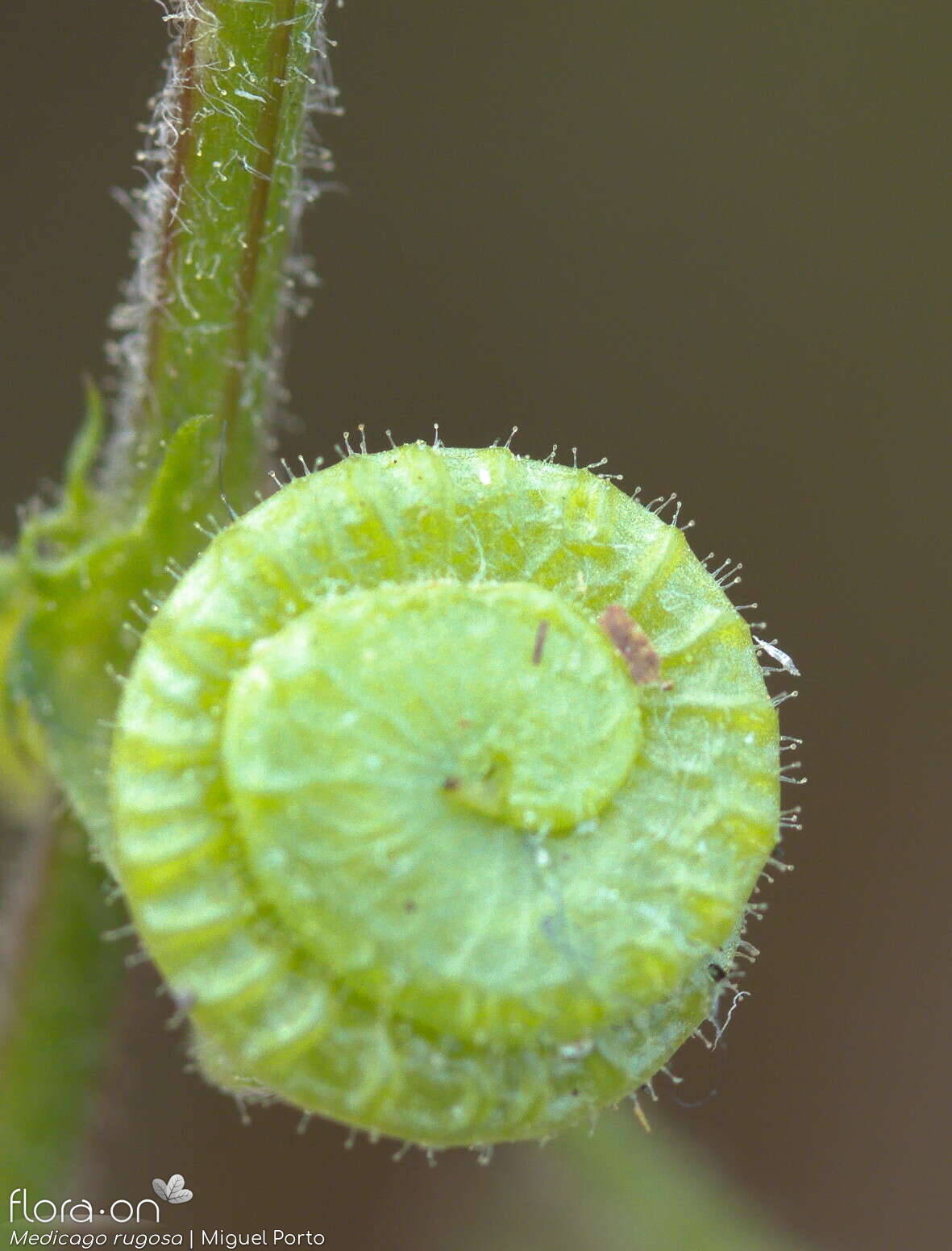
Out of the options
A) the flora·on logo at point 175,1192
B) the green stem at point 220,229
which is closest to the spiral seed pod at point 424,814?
the green stem at point 220,229

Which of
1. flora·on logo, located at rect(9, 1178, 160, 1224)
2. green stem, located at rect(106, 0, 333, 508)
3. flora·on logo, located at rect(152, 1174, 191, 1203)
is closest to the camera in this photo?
green stem, located at rect(106, 0, 333, 508)

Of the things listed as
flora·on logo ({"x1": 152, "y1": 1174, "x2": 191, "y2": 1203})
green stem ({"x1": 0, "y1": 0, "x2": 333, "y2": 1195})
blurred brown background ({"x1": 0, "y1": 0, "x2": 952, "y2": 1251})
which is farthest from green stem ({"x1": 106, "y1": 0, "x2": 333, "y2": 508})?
blurred brown background ({"x1": 0, "y1": 0, "x2": 952, "y2": 1251})

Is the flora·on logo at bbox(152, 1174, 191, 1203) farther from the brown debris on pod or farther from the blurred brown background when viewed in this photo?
the blurred brown background

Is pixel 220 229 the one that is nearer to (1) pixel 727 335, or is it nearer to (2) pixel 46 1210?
(2) pixel 46 1210

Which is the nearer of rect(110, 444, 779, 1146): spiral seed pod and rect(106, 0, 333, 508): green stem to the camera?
rect(110, 444, 779, 1146): spiral seed pod

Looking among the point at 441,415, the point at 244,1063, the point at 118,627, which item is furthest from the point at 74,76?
the point at 244,1063

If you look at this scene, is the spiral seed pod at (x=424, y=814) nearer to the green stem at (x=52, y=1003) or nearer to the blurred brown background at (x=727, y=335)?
the green stem at (x=52, y=1003)

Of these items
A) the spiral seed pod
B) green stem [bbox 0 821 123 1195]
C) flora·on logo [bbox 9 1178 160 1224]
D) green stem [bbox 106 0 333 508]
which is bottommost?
flora·on logo [bbox 9 1178 160 1224]
